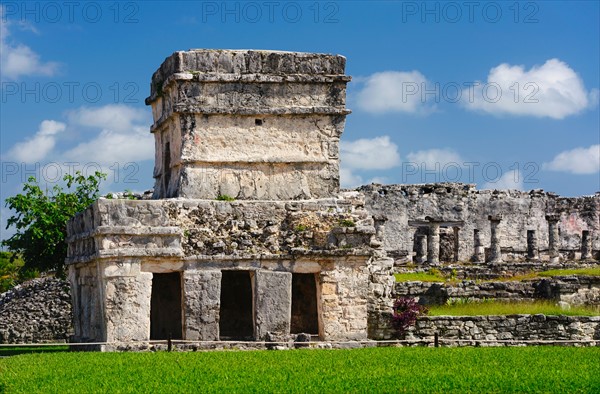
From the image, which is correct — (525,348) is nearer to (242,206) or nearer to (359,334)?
(359,334)

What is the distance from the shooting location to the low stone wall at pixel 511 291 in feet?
89.1

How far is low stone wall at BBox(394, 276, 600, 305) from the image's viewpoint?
89.1ft

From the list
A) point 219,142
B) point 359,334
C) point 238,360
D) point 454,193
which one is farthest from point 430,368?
point 454,193

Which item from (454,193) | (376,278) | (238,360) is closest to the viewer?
(238,360)

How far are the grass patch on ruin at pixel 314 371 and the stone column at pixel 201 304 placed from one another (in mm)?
1585

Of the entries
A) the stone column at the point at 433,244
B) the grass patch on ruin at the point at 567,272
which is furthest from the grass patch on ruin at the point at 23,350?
the stone column at the point at 433,244

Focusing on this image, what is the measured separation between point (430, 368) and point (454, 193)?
29.5m

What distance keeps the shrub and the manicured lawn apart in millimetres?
1317

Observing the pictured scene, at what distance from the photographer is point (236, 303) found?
27.0 m

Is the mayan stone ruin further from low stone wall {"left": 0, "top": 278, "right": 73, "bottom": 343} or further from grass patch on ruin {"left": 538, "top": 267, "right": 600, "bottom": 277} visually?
grass patch on ruin {"left": 538, "top": 267, "right": 600, "bottom": 277}

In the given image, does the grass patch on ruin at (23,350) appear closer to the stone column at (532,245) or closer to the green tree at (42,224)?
the green tree at (42,224)

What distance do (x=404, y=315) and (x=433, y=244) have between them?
2028 centimetres

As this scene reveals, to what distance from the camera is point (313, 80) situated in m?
24.5

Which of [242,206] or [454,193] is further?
[454,193]
